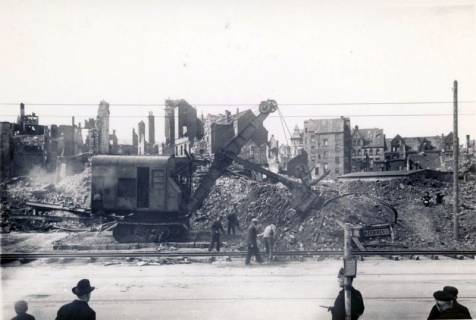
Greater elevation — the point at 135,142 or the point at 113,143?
the point at 135,142

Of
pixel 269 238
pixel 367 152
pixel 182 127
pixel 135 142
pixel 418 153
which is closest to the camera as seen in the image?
pixel 269 238

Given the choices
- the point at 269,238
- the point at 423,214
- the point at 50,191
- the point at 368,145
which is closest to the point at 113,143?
the point at 50,191

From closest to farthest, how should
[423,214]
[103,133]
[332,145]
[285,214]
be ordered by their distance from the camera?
1. [285,214]
2. [423,214]
3. [103,133]
4. [332,145]

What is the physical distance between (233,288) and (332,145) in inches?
2041

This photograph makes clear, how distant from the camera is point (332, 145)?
2346 inches

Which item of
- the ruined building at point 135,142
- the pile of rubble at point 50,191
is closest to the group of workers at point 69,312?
the pile of rubble at point 50,191

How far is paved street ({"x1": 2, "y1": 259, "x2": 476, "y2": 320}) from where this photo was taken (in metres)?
8.71

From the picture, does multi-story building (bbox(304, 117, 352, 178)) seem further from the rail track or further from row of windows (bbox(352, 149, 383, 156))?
the rail track

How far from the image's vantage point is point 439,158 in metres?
62.4

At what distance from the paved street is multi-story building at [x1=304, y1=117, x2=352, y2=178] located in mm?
47037

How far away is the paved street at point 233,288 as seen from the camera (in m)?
8.71

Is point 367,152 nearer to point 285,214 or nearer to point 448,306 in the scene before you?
point 285,214

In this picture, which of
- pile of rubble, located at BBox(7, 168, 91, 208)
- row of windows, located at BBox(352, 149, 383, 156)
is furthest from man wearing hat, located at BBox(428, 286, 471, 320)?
row of windows, located at BBox(352, 149, 383, 156)

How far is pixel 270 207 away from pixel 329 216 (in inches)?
139
